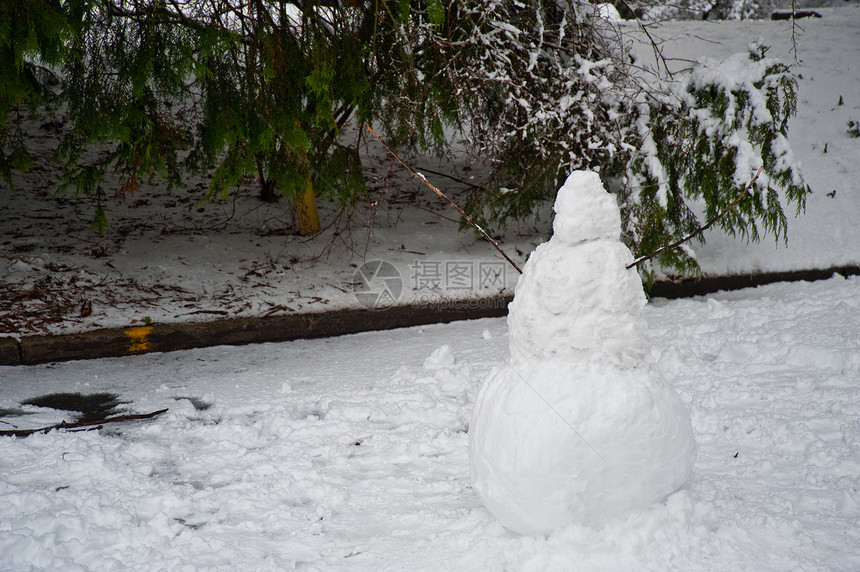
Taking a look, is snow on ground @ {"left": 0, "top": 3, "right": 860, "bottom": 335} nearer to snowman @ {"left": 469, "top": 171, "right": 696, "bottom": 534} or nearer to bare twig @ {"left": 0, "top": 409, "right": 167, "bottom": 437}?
bare twig @ {"left": 0, "top": 409, "right": 167, "bottom": 437}

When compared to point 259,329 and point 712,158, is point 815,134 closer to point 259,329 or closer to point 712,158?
point 712,158

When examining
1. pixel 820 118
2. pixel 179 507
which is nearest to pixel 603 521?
pixel 179 507

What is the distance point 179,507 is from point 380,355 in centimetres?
225

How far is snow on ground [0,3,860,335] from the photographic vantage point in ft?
18.6

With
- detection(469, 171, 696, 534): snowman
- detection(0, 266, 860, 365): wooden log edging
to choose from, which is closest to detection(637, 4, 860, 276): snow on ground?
detection(0, 266, 860, 365): wooden log edging

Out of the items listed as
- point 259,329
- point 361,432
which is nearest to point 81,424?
point 361,432

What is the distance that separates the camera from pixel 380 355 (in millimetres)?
5160

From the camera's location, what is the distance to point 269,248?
22.7ft

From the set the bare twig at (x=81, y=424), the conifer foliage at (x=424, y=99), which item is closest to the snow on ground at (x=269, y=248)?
the conifer foliage at (x=424, y=99)

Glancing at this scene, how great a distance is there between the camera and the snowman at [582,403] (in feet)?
8.34

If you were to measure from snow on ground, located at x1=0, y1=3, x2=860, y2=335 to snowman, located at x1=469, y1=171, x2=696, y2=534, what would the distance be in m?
3.23

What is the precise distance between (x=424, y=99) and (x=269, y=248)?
2.38m

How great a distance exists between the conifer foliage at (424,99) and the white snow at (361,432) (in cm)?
87

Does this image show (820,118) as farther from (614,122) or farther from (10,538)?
(10,538)
